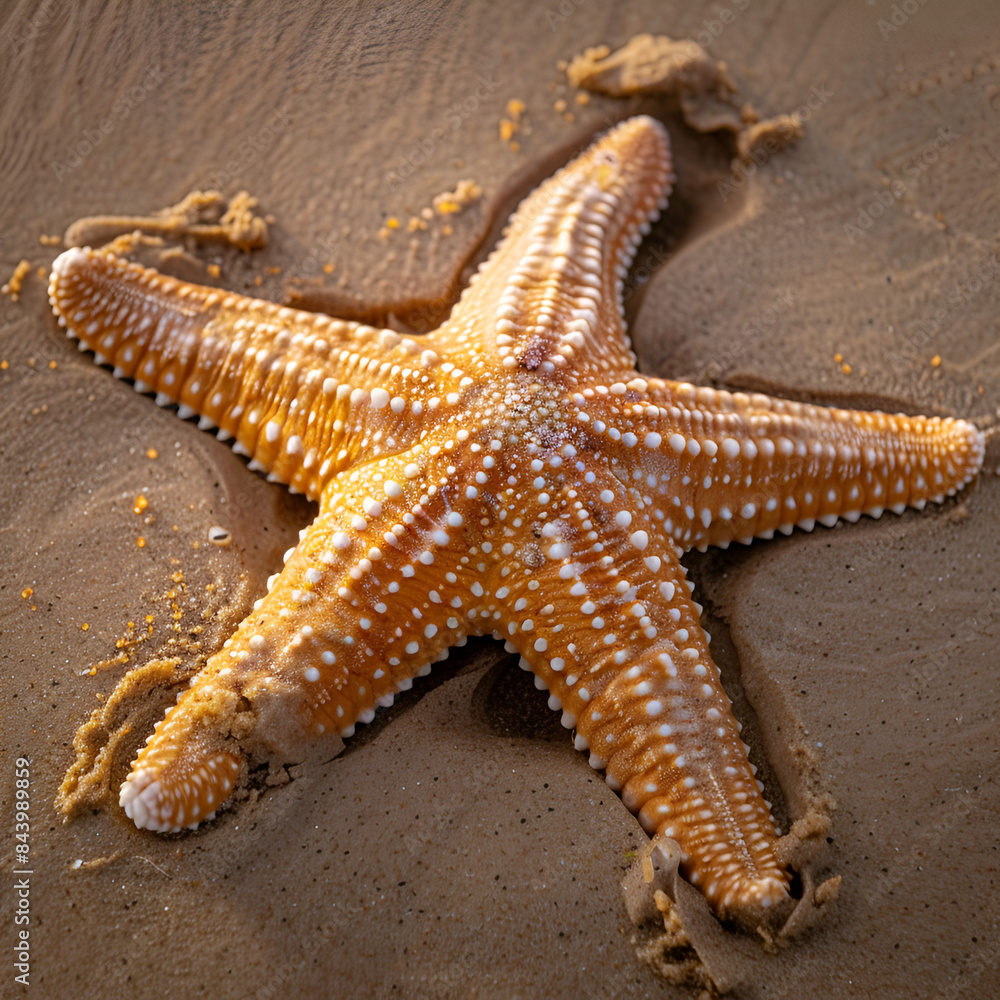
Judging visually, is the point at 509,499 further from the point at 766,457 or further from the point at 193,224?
the point at 193,224

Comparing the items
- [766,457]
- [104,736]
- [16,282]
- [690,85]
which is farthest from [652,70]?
[104,736]

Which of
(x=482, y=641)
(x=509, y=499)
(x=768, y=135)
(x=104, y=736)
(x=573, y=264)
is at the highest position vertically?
(x=768, y=135)

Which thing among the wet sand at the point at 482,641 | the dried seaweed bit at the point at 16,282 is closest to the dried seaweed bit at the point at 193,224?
the wet sand at the point at 482,641

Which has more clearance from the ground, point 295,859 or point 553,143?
point 553,143

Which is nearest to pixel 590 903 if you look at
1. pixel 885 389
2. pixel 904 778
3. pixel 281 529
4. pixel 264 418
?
pixel 904 778

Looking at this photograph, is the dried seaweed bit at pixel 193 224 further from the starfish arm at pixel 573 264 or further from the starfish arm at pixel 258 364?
the starfish arm at pixel 573 264

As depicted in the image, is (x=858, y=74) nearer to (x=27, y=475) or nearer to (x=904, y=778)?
(x=904, y=778)

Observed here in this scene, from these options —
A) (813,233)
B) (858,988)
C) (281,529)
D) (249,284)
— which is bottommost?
(281,529)
